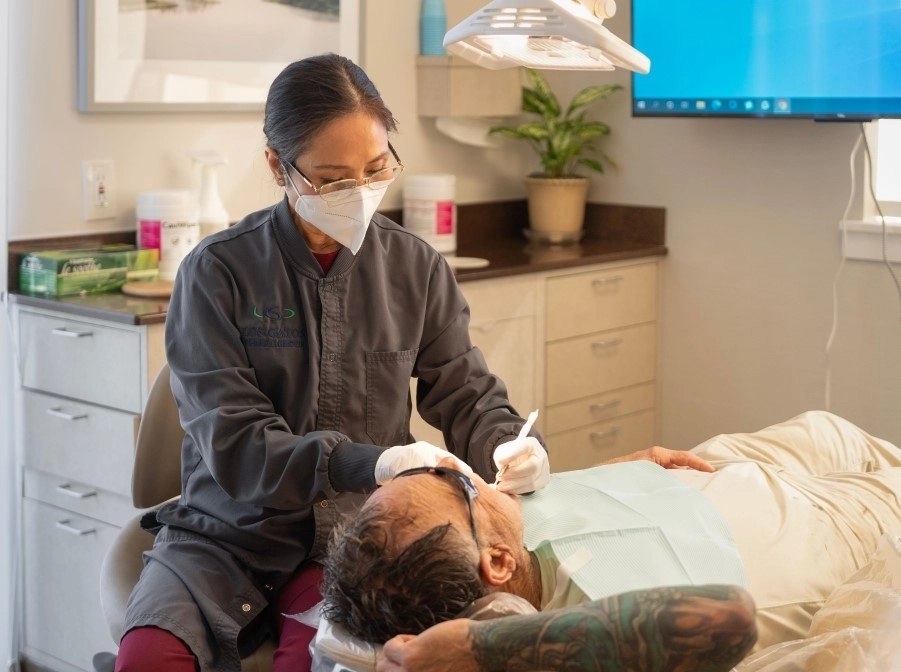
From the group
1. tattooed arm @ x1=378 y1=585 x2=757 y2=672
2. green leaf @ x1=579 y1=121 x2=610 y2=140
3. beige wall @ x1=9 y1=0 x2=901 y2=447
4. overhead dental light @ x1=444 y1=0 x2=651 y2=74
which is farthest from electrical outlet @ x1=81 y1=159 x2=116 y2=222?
tattooed arm @ x1=378 y1=585 x2=757 y2=672

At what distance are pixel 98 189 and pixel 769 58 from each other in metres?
1.74

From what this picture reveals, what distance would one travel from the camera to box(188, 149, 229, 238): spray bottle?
281 centimetres

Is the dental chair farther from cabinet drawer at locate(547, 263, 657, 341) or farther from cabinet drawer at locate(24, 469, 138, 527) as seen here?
cabinet drawer at locate(547, 263, 657, 341)

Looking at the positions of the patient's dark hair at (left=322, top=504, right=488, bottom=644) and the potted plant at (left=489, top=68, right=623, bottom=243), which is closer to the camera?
the patient's dark hair at (left=322, top=504, right=488, bottom=644)

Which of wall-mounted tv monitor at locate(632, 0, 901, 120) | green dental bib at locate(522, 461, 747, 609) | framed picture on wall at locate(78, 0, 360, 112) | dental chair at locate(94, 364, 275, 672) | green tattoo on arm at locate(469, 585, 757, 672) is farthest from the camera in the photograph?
wall-mounted tv monitor at locate(632, 0, 901, 120)

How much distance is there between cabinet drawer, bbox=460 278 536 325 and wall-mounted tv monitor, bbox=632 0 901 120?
65 centimetres

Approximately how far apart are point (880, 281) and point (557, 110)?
1.10 meters

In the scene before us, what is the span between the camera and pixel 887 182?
124 inches

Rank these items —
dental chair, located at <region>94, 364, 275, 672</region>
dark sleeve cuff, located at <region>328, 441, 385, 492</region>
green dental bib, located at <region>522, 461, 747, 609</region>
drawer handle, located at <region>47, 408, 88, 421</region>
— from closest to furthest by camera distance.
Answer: green dental bib, located at <region>522, 461, 747, 609</region> → dark sleeve cuff, located at <region>328, 441, 385, 492</region> → dental chair, located at <region>94, 364, 275, 672</region> → drawer handle, located at <region>47, 408, 88, 421</region>

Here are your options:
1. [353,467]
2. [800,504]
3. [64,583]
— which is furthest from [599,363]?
[353,467]

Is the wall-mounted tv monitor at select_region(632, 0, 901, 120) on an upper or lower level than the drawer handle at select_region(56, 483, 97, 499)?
upper

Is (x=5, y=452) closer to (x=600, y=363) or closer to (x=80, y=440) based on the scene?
(x=80, y=440)

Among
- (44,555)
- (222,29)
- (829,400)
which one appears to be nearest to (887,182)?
(829,400)

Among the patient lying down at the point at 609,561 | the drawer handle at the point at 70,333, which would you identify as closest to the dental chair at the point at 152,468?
the drawer handle at the point at 70,333
